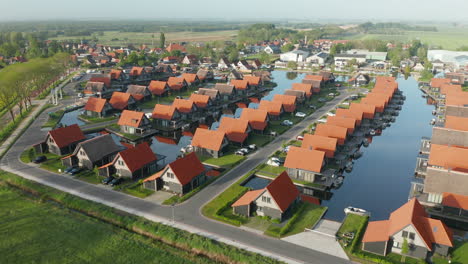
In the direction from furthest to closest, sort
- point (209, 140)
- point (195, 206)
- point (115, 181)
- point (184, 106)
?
point (184, 106) → point (209, 140) → point (115, 181) → point (195, 206)

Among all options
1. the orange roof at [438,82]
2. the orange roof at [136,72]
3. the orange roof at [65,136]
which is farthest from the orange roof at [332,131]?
the orange roof at [136,72]

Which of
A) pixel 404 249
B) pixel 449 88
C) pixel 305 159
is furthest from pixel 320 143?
pixel 449 88

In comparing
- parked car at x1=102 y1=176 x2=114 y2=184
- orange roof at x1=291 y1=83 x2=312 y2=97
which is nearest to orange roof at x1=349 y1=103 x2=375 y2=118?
orange roof at x1=291 y1=83 x2=312 y2=97

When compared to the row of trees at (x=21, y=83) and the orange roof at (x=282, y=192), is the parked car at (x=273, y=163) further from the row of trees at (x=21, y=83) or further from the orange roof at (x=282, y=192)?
the row of trees at (x=21, y=83)

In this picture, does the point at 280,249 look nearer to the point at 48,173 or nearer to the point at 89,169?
the point at 89,169

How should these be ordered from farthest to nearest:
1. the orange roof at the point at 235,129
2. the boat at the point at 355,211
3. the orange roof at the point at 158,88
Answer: the orange roof at the point at 158,88 < the orange roof at the point at 235,129 < the boat at the point at 355,211

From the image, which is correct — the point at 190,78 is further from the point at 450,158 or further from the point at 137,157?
the point at 450,158
